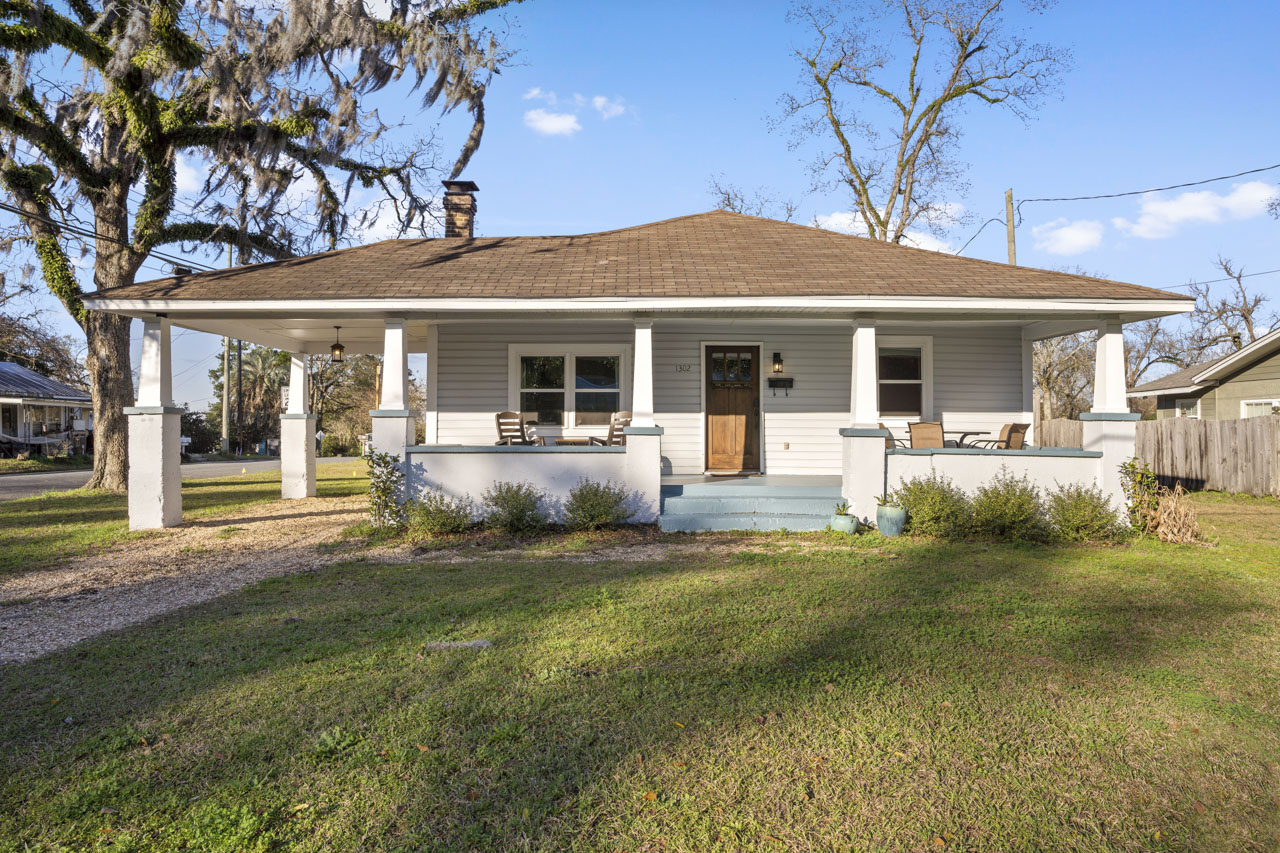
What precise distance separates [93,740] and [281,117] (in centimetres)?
1275

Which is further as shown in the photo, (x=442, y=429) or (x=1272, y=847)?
(x=442, y=429)

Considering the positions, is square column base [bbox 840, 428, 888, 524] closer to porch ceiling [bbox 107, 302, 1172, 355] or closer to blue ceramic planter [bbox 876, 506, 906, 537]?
blue ceramic planter [bbox 876, 506, 906, 537]

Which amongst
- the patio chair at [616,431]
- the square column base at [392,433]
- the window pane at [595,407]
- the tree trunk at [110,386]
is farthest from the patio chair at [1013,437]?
the tree trunk at [110,386]

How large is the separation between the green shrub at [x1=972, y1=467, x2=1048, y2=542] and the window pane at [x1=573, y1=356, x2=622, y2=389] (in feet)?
18.2

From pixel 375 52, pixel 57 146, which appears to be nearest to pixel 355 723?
pixel 375 52

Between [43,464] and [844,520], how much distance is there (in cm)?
2691

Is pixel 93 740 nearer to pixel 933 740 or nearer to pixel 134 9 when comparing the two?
pixel 933 740

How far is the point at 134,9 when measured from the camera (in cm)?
1106

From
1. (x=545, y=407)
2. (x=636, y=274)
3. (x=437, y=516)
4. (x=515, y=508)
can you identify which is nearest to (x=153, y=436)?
(x=437, y=516)

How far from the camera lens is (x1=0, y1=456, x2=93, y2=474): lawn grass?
22.2 m

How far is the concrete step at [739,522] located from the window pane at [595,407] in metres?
2.71

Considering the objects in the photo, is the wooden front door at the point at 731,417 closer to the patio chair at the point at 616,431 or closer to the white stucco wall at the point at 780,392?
the white stucco wall at the point at 780,392

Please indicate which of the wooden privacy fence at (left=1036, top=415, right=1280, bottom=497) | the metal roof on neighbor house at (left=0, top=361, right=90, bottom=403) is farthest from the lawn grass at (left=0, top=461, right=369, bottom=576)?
Result: the wooden privacy fence at (left=1036, top=415, right=1280, bottom=497)

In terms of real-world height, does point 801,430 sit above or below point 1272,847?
above
